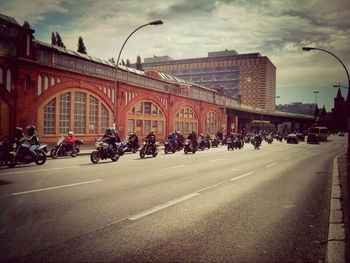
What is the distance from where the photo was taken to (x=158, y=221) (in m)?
5.18

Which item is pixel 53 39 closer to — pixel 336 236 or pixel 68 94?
pixel 68 94

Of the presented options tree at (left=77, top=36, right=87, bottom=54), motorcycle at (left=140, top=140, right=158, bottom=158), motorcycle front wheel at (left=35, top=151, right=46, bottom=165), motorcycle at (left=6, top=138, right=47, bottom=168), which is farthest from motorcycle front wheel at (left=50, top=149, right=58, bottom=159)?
tree at (left=77, top=36, right=87, bottom=54)

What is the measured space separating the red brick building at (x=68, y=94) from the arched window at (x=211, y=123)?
12.5 m

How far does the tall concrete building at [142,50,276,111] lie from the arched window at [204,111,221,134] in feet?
233

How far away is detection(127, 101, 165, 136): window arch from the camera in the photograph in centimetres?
3206

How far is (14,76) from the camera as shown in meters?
19.7

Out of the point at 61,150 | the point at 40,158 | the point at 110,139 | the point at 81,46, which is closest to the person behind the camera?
the point at 40,158

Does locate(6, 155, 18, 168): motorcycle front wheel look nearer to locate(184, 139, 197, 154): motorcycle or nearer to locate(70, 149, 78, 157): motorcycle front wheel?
locate(70, 149, 78, 157): motorcycle front wheel

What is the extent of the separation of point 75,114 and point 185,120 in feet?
71.4

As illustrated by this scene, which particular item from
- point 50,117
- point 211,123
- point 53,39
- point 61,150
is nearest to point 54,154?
point 61,150

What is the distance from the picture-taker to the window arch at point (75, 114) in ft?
74.3

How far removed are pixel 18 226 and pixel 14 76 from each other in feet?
58.5

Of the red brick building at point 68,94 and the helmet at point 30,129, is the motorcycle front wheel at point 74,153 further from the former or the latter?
the helmet at point 30,129

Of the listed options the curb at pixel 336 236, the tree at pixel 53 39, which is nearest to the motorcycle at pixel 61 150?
the curb at pixel 336 236
